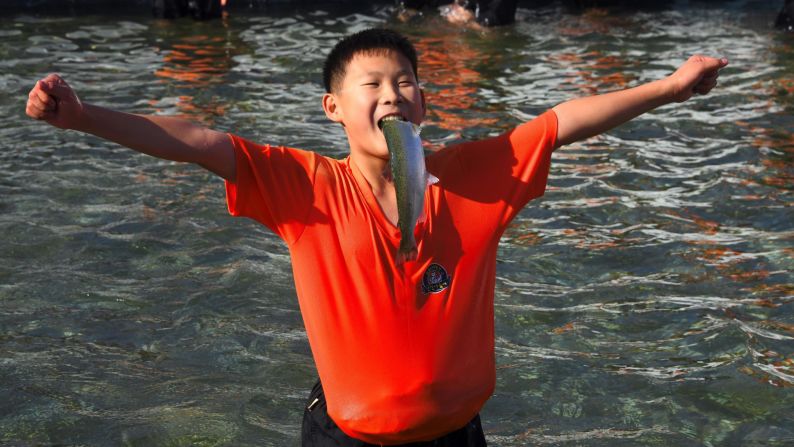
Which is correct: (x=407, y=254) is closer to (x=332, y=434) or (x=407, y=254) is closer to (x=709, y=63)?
(x=332, y=434)

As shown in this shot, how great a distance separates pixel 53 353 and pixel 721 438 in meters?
3.71

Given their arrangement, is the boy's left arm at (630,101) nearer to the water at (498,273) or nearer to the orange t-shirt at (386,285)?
the orange t-shirt at (386,285)

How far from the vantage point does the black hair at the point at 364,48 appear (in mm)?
3842

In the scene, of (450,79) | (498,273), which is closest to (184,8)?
(450,79)

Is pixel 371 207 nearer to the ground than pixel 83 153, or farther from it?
farther from it

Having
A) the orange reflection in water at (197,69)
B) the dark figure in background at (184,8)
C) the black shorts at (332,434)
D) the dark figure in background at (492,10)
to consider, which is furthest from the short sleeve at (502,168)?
the dark figure in background at (184,8)

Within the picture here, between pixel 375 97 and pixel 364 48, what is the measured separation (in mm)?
240

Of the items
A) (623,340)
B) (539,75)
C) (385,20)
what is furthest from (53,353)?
(385,20)

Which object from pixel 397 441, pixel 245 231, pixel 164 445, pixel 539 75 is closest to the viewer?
pixel 397 441

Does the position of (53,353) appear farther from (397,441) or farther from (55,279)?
(397,441)

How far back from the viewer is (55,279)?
7773 millimetres

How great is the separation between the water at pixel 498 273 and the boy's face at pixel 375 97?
2.40 metres

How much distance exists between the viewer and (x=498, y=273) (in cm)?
793

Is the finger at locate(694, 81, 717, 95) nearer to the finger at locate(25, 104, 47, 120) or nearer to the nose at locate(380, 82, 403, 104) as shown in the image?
the nose at locate(380, 82, 403, 104)
